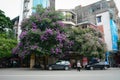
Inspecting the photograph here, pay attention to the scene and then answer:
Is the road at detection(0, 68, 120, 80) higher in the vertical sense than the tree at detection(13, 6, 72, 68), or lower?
lower

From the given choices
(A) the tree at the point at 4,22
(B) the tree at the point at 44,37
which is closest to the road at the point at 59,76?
(B) the tree at the point at 44,37

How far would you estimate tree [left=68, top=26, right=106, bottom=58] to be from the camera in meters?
26.5

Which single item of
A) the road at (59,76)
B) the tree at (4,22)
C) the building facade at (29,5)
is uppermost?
the building facade at (29,5)

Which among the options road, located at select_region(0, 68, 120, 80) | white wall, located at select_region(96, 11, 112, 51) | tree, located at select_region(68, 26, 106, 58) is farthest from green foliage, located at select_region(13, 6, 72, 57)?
white wall, located at select_region(96, 11, 112, 51)

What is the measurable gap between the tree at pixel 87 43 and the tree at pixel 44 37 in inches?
69.7

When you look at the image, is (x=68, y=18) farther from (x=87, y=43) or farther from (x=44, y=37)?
(x=44, y=37)

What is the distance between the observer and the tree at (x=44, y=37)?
2455 cm

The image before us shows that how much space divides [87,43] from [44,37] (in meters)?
7.08

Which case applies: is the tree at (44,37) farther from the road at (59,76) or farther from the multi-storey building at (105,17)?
the multi-storey building at (105,17)

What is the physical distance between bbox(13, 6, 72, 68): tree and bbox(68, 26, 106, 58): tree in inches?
69.7

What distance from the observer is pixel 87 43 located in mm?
26750

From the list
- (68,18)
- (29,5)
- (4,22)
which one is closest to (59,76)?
(68,18)

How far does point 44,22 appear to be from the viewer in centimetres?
2675

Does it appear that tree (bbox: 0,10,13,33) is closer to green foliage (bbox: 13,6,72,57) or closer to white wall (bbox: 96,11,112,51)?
green foliage (bbox: 13,6,72,57)
